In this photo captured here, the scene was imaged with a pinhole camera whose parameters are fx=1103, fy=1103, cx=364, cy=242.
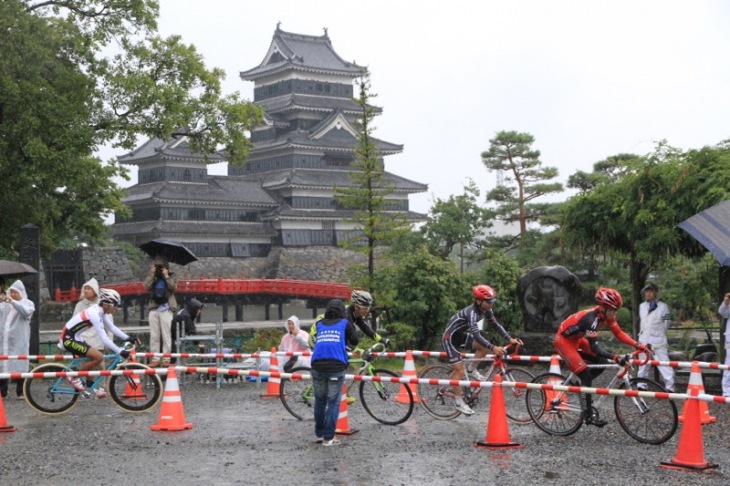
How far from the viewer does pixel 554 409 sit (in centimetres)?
1143

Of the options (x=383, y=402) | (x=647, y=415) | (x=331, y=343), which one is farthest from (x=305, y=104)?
(x=647, y=415)

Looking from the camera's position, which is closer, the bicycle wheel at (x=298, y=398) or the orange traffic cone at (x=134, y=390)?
the bicycle wheel at (x=298, y=398)

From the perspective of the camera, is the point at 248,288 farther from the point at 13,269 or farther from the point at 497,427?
the point at 497,427

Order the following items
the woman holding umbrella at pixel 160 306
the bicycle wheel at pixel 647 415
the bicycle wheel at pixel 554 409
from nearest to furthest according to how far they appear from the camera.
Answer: the bicycle wheel at pixel 647 415
the bicycle wheel at pixel 554 409
the woman holding umbrella at pixel 160 306

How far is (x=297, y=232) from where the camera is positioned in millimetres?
63000

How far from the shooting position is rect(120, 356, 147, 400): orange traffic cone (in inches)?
549

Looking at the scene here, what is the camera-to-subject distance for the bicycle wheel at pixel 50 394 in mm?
13727

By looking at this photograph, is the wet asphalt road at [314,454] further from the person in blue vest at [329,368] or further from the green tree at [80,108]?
the green tree at [80,108]

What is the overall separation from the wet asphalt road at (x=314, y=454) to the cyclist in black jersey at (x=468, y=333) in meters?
0.54

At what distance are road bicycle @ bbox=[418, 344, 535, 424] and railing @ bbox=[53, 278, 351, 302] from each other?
3700 cm

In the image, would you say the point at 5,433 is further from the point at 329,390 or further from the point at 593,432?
the point at 593,432

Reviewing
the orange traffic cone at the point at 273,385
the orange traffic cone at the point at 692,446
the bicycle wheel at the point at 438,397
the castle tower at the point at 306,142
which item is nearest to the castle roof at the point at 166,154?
the castle tower at the point at 306,142

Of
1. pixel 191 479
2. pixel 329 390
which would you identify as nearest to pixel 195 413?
pixel 329 390

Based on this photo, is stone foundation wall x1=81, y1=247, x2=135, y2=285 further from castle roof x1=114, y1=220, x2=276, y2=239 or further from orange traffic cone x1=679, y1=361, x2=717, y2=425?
orange traffic cone x1=679, y1=361, x2=717, y2=425
